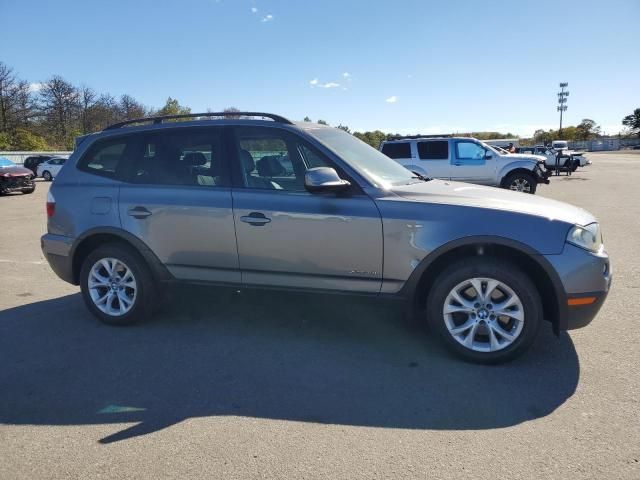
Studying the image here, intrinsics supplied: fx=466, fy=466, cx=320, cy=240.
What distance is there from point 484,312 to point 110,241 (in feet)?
11.3

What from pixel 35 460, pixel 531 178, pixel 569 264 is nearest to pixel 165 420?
pixel 35 460

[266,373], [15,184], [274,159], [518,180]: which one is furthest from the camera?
[15,184]

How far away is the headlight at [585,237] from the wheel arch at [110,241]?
3336mm

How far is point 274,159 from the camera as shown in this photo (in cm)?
407

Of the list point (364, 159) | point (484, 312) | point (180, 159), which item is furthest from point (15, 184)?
point (484, 312)

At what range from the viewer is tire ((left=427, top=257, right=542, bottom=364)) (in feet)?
11.2

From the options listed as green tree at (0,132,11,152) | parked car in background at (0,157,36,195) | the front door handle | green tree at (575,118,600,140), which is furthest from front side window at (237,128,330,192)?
green tree at (575,118,600,140)

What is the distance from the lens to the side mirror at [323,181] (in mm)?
3529

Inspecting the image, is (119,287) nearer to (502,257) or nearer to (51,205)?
(51,205)

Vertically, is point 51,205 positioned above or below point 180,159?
below

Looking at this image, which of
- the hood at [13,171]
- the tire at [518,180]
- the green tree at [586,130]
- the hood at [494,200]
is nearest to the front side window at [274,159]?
the hood at [494,200]

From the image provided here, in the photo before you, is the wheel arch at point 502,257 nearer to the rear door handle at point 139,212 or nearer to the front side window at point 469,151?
the rear door handle at point 139,212

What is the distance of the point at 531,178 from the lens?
14.9m

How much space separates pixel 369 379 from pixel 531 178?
44.4ft
